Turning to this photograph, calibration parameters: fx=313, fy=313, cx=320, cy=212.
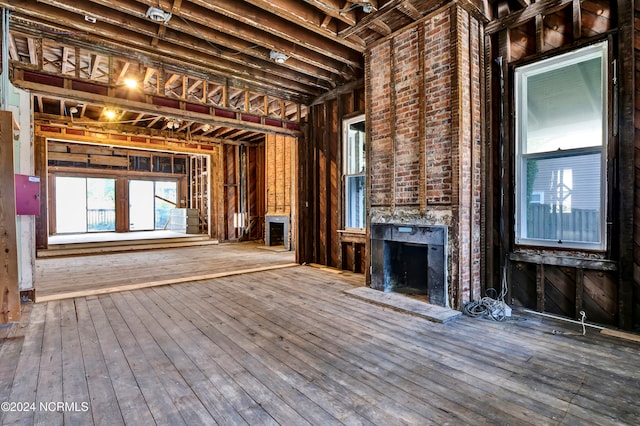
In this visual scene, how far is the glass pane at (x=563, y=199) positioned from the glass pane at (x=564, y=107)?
0.18 m

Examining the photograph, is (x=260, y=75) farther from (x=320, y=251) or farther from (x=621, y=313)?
(x=621, y=313)

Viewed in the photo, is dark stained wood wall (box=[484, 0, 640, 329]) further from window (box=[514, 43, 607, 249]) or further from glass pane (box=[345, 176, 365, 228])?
glass pane (box=[345, 176, 365, 228])

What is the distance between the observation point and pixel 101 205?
13508 mm

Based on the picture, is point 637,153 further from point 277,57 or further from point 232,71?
point 232,71

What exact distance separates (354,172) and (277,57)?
7.69ft

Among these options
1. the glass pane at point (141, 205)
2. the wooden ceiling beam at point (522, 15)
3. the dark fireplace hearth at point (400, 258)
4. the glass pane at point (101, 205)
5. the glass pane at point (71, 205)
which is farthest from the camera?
the glass pane at point (141, 205)

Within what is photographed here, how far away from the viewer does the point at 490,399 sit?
1928 millimetres

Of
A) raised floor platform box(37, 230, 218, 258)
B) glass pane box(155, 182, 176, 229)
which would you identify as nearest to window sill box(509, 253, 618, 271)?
raised floor platform box(37, 230, 218, 258)

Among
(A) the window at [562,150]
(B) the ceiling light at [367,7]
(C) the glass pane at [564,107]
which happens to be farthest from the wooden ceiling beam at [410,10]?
(C) the glass pane at [564,107]

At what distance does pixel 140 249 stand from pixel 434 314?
8801 millimetres

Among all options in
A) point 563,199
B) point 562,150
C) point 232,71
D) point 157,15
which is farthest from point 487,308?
point 232,71

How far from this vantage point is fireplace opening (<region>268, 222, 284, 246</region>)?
33.7 ft

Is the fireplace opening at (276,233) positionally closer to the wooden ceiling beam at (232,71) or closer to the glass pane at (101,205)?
the wooden ceiling beam at (232,71)

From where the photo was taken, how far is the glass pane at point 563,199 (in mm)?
3188
